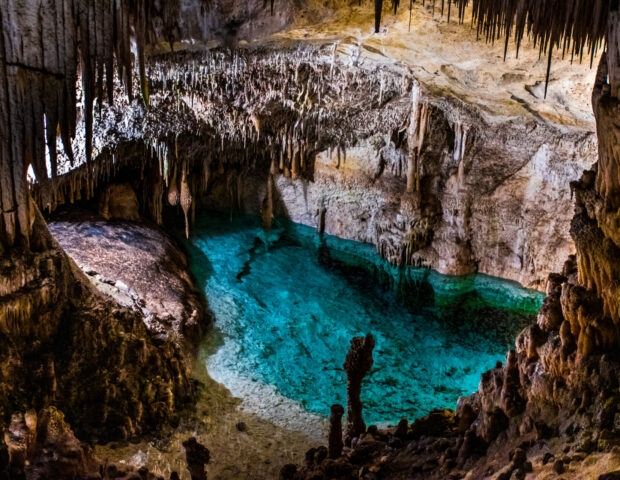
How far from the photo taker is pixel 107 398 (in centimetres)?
565

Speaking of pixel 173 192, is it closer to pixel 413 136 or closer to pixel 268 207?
pixel 268 207

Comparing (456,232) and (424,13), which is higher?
(424,13)

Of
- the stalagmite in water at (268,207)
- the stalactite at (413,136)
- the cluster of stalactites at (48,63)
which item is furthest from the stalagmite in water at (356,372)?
the stalagmite in water at (268,207)

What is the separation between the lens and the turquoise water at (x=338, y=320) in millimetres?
7047

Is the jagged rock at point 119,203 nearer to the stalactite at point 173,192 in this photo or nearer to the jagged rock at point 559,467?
the stalactite at point 173,192

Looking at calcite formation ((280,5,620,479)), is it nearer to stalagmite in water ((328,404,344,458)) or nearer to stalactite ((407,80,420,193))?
stalagmite in water ((328,404,344,458))

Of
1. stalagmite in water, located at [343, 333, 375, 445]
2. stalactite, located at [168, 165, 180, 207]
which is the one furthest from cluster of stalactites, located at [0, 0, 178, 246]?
stalactite, located at [168, 165, 180, 207]

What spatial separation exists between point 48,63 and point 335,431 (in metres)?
3.83

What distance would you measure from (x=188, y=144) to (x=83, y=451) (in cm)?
834

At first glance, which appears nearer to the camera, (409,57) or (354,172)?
(409,57)

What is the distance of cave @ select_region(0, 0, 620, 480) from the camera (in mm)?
3773

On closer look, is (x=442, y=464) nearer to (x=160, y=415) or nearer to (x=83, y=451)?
(x=83, y=451)

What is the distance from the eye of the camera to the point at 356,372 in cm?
491

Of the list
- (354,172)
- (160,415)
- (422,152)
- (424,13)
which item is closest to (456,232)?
(422,152)
